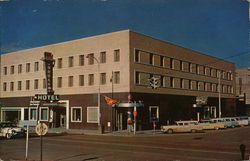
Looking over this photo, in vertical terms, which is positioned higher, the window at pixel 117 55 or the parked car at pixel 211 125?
the window at pixel 117 55

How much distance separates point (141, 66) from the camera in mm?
41844

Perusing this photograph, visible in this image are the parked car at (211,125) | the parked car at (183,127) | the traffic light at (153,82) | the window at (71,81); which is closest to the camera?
the parked car at (183,127)

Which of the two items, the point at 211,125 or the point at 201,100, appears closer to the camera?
the point at 211,125

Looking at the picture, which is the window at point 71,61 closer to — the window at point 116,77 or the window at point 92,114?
the window at point 92,114

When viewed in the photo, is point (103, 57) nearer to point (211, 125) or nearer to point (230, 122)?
point (211, 125)

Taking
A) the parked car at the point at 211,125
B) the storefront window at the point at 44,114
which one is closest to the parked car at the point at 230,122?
the parked car at the point at 211,125

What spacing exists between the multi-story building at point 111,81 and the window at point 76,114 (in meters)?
0.15

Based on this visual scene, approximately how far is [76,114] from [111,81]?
9052 mm

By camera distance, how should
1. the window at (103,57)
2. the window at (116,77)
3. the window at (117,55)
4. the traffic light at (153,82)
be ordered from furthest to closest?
the window at (103,57) → the traffic light at (153,82) → the window at (117,55) → the window at (116,77)

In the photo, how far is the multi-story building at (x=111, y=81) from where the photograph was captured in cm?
4075

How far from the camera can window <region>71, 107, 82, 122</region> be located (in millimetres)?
45044

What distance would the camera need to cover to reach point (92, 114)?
4312 cm

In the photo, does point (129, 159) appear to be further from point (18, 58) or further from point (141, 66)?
point (18, 58)

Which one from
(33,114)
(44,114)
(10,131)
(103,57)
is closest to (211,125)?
(103,57)
